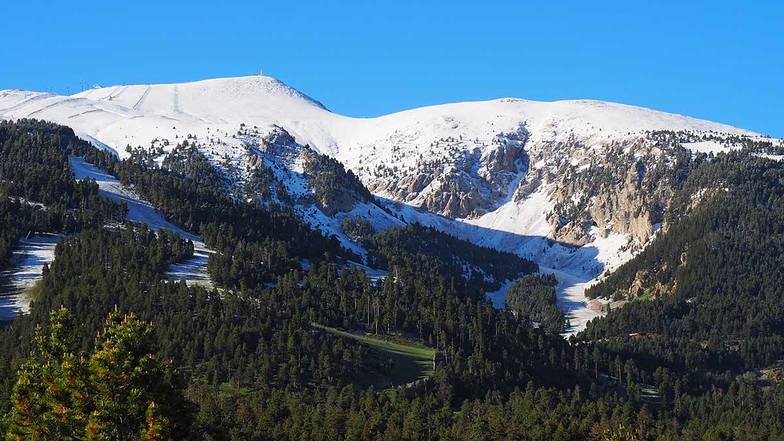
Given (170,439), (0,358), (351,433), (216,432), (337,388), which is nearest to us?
(170,439)

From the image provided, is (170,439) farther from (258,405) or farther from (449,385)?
(449,385)

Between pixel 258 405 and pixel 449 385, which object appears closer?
pixel 258 405

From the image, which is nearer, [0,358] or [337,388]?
[0,358]

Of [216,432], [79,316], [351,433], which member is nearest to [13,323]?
[79,316]

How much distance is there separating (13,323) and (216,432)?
12754 cm

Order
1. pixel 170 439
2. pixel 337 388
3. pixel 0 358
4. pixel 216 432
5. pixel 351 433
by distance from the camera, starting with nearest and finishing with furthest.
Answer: pixel 170 439, pixel 216 432, pixel 351 433, pixel 0 358, pixel 337 388

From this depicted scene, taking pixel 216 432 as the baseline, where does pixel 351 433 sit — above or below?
below

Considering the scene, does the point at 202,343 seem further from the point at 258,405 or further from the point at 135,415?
the point at 135,415

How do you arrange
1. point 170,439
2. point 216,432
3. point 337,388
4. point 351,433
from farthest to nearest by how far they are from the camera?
point 337,388
point 351,433
point 216,432
point 170,439

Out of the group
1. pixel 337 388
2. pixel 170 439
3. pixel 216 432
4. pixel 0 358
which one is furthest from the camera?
pixel 337 388

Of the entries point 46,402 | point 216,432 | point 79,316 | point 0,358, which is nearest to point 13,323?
point 79,316

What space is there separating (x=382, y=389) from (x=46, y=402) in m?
132

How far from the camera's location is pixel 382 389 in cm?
19525

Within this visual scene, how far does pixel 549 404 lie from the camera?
19850 cm
